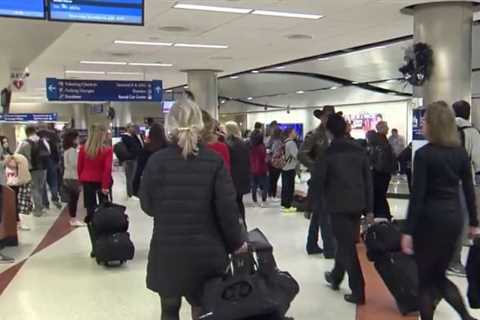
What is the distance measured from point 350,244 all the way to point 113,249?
255 cm

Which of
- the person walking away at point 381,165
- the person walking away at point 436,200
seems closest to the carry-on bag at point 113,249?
the person walking away at point 436,200

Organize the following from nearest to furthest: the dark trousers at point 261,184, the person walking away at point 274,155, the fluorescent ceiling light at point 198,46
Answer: the person walking away at point 274,155
the fluorescent ceiling light at point 198,46
the dark trousers at point 261,184

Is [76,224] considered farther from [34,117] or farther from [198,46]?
[34,117]

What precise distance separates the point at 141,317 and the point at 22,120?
2738 cm

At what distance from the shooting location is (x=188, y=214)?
2660 mm

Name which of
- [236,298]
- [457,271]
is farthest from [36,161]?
[236,298]

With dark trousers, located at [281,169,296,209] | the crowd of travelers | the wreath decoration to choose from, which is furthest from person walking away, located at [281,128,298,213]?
the crowd of travelers

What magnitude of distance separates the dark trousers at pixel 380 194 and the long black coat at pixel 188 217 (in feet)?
17.7

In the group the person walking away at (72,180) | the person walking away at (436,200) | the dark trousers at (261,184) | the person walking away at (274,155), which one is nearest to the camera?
the person walking away at (436,200)

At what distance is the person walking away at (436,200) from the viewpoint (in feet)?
10.5

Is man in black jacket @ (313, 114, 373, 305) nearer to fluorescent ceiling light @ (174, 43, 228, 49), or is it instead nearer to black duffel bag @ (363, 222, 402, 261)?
black duffel bag @ (363, 222, 402, 261)

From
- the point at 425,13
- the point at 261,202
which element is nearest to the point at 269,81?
the point at 261,202

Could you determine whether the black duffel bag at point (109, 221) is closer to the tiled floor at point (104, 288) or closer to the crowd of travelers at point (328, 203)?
the tiled floor at point (104, 288)

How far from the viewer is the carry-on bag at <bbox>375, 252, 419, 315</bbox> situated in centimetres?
404
